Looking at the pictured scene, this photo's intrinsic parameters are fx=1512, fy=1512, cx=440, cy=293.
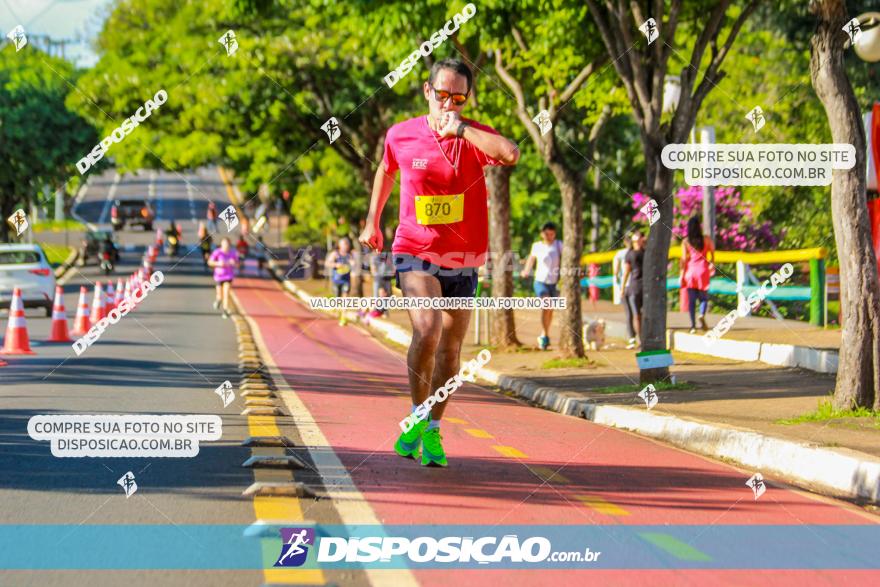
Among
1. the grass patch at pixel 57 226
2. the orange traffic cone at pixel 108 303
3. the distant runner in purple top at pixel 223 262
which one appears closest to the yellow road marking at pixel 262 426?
the orange traffic cone at pixel 108 303

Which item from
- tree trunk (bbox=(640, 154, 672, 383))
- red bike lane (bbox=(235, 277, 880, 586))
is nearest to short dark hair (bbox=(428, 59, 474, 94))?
red bike lane (bbox=(235, 277, 880, 586))

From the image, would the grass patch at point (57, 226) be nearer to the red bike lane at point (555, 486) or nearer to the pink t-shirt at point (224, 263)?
the pink t-shirt at point (224, 263)

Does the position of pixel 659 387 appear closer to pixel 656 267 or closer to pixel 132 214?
pixel 656 267

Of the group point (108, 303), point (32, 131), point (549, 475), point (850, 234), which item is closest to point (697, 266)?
point (850, 234)

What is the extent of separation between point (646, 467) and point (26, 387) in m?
7.04

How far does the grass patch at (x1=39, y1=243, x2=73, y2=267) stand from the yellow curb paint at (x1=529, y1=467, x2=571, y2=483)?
214ft

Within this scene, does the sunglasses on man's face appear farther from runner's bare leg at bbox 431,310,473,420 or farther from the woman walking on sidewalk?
the woman walking on sidewalk

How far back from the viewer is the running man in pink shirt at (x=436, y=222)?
812 centimetres

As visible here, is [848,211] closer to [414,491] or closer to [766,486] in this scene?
[766,486]

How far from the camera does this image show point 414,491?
7.66 m

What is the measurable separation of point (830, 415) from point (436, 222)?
4843 mm

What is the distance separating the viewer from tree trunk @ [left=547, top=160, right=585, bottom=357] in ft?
67.5

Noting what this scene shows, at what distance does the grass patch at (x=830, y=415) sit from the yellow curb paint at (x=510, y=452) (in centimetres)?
274

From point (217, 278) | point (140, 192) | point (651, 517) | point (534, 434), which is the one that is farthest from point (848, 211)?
point (140, 192)
